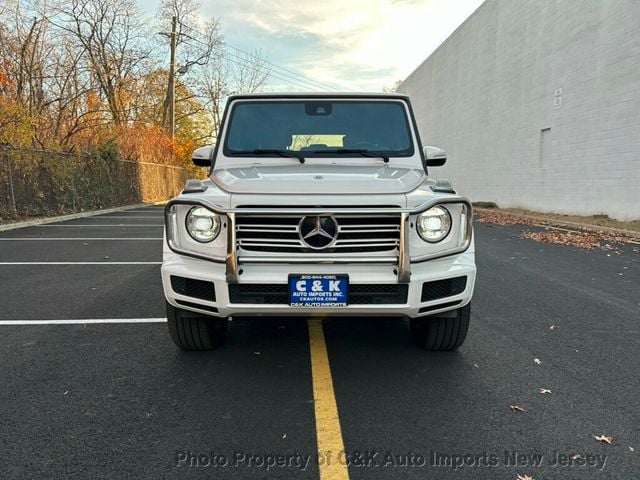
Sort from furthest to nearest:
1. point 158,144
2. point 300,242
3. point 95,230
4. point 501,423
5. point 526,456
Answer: point 158,144, point 95,230, point 300,242, point 501,423, point 526,456

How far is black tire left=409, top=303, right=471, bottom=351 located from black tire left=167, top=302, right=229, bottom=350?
1.50 m

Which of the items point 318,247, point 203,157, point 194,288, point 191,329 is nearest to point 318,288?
point 318,247

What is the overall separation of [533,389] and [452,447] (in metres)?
0.96

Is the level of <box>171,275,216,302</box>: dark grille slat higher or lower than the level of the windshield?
lower

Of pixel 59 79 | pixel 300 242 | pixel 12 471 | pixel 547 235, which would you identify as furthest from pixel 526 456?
pixel 59 79

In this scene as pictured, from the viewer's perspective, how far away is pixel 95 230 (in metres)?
11.6

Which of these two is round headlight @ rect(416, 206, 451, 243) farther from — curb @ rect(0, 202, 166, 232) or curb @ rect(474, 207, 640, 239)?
curb @ rect(0, 202, 166, 232)

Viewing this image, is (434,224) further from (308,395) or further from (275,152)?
(275,152)

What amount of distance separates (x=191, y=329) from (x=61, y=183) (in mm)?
13525

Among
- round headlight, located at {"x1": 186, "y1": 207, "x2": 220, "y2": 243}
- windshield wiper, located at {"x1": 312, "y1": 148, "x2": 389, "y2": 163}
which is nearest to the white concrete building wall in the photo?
windshield wiper, located at {"x1": 312, "y1": 148, "x2": 389, "y2": 163}

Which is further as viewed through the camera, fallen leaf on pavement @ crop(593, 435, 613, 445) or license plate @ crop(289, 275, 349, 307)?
license plate @ crop(289, 275, 349, 307)

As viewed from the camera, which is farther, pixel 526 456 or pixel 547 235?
pixel 547 235

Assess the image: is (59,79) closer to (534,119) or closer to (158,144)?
(158,144)

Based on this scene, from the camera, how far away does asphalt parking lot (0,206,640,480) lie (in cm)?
223
